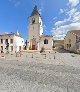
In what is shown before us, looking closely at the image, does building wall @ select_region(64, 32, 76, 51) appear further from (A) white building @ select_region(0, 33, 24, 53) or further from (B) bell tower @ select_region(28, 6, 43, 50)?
(A) white building @ select_region(0, 33, 24, 53)

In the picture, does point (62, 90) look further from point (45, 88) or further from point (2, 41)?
point (2, 41)

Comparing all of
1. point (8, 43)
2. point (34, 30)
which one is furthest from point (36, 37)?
point (8, 43)

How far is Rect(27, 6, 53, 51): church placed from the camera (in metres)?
42.2

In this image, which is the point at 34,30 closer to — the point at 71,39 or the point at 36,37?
the point at 36,37

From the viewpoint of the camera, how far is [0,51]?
142 feet

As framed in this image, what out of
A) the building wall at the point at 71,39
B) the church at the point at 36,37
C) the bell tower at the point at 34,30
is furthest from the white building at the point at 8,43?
the building wall at the point at 71,39

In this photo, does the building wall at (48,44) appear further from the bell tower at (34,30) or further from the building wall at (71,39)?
the building wall at (71,39)

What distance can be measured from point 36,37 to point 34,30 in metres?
2.37

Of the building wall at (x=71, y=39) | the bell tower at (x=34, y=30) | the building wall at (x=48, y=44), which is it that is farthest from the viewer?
the bell tower at (x=34, y=30)

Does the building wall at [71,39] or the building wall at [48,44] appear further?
the building wall at [48,44]

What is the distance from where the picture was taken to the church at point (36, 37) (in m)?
42.2

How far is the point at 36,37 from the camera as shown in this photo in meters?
43.9

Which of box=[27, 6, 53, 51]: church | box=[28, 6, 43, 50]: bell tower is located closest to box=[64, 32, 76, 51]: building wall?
box=[27, 6, 53, 51]: church

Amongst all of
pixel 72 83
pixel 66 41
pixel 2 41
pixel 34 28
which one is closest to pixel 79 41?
pixel 66 41
